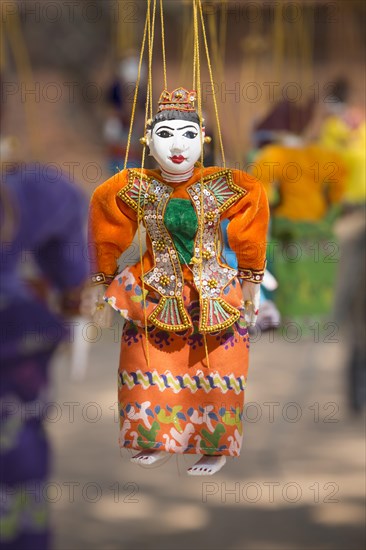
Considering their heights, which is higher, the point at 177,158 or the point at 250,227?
the point at 177,158

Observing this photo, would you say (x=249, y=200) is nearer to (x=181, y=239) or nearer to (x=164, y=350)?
(x=181, y=239)

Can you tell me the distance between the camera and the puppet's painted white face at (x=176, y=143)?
2.70 metres

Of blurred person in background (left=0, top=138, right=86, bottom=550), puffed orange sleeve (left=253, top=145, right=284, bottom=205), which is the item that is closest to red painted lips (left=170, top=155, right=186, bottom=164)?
blurred person in background (left=0, top=138, right=86, bottom=550)

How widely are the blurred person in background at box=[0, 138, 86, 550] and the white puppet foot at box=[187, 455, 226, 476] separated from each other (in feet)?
4.35

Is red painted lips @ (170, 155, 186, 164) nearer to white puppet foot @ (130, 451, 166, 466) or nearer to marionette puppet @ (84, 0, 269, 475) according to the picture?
marionette puppet @ (84, 0, 269, 475)

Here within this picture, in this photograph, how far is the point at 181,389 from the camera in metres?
2.81

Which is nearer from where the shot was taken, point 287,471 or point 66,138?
point 287,471

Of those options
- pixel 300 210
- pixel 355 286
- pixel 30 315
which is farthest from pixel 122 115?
pixel 30 315

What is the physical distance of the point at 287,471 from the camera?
7070 mm

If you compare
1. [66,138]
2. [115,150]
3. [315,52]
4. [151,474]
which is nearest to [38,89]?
[66,138]

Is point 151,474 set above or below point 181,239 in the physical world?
below

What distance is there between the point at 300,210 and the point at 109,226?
2204mm

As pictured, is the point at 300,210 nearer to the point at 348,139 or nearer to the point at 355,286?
the point at 355,286

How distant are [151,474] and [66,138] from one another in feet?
28.1
